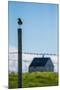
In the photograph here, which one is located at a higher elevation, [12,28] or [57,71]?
[12,28]

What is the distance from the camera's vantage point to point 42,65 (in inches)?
125

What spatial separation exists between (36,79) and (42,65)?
0.21 metres

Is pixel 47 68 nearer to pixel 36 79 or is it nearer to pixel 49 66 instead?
pixel 49 66

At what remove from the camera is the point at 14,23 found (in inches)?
120

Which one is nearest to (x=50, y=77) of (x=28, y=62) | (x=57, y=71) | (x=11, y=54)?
(x=57, y=71)

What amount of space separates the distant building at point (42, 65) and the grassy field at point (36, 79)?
0.05 m

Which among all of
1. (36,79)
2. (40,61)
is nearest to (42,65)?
(40,61)

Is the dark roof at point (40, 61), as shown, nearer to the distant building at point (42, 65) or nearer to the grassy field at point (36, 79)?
the distant building at point (42, 65)

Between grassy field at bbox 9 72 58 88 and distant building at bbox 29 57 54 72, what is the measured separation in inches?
2.1

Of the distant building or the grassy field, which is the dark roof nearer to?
the distant building

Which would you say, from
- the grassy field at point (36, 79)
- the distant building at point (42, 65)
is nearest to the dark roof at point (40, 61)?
the distant building at point (42, 65)

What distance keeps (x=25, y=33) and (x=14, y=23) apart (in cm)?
20

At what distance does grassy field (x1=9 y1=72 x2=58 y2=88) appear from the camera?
3.02m

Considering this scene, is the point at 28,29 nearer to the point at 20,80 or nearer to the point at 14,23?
the point at 14,23
